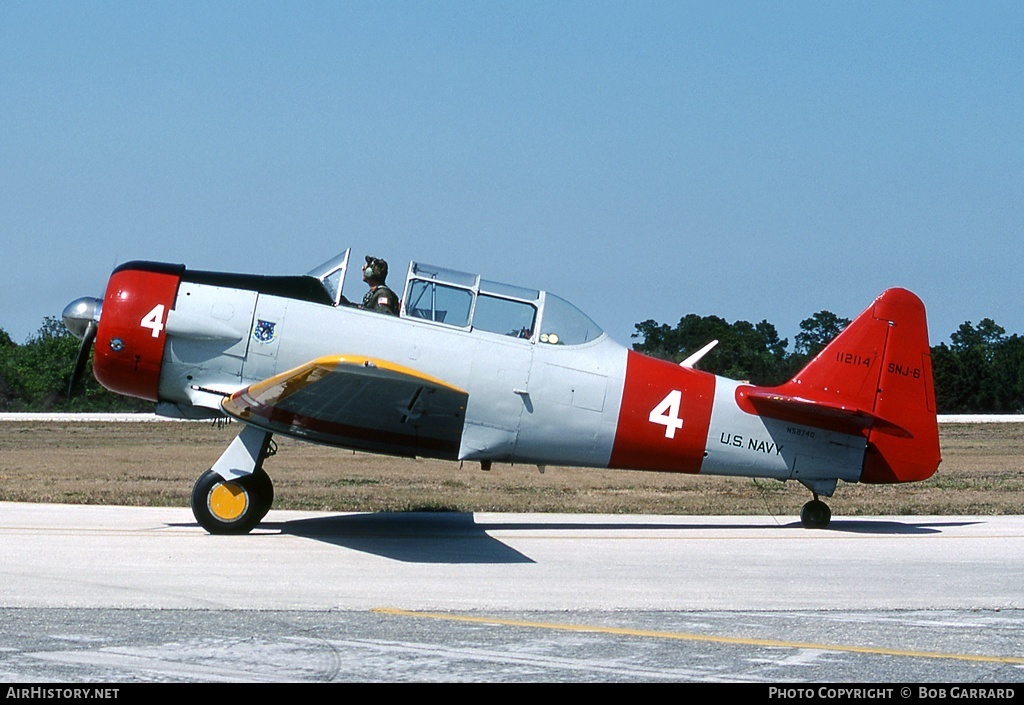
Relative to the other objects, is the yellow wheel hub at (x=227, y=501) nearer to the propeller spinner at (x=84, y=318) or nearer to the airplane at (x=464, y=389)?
the airplane at (x=464, y=389)

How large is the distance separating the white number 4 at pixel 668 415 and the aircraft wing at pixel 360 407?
1.93 meters

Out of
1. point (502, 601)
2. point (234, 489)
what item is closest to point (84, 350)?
point (234, 489)

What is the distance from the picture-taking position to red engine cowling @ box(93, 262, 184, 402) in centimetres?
1043

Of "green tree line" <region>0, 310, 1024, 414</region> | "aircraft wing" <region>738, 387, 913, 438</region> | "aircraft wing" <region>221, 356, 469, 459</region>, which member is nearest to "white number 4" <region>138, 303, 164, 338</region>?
"aircraft wing" <region>221, 356, 469, 459</region>

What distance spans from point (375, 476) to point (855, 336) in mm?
10016

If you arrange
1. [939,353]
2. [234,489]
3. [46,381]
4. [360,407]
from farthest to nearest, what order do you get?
[939,353]
[46,381]
[234,489]
[360,407]

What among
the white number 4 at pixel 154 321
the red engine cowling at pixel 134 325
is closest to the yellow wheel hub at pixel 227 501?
the red engine cowling at pixel 134 325

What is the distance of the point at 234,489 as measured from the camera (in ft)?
34.7

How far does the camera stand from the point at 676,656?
233 inches

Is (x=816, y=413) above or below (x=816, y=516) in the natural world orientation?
above

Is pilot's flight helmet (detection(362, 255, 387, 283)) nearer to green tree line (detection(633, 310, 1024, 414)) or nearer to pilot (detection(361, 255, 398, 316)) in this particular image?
pilot (detection(361, 255, 398, 316))

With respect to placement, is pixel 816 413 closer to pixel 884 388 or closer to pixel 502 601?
pixel 884 388

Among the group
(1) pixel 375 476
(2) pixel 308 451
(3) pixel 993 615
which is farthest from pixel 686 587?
(2) pixel 308 451

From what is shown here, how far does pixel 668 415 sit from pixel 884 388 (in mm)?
2318
